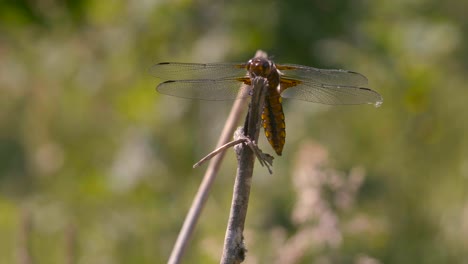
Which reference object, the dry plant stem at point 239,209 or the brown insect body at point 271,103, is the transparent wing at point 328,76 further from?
Result: the dry plant stem at point 239,209

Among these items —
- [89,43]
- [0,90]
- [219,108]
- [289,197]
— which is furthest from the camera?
[0,90]

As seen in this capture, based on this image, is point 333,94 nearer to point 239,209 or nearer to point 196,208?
point 196,208

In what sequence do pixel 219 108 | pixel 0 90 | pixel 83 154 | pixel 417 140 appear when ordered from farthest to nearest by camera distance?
1. pixel 0 90
2. pixel 83 154
3. pixel 219 108
4. pixel 417 140

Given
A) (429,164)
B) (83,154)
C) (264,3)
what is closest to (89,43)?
(83,154)

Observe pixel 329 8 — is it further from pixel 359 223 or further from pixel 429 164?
pixel 359 223

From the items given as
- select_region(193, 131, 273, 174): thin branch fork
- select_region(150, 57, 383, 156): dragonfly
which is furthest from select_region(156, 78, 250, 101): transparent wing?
select_region(193, 131, 273, 174): thin branch fork

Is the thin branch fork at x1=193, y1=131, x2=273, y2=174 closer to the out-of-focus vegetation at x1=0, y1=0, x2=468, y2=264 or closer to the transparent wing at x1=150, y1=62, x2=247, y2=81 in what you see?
the transparent wing at x1=150, y1=62, x2=247, y2=81

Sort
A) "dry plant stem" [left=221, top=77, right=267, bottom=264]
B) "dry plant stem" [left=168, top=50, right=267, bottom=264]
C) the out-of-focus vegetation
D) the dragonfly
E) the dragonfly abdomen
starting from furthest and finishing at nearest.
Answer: the out-of-focus vegetation
the dragonfly
the dragonfly abdomen
"dry plant stem" [left=168, top=50, right=267, bottom=264]
"dry plant stem" [left=221, top=77, right=267, bottom=264]
